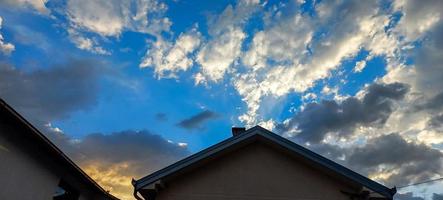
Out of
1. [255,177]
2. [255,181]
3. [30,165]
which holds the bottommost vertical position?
[30,165]

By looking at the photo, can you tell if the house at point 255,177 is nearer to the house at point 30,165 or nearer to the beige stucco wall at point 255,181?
the beige stucco wall at point 255,181

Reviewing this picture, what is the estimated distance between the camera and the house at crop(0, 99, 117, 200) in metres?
9.62

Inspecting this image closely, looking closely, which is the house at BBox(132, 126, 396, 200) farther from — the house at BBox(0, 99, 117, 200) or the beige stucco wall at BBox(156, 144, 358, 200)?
the house at BBox(0, 99, 117, 200)

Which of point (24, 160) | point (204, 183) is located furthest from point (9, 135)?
point (204, 183)

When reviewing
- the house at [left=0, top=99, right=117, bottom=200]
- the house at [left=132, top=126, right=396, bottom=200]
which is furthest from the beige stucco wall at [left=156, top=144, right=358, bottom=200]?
the house at [left=0, top=99, right=117, bottom=200]

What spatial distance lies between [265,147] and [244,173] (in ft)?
4.08

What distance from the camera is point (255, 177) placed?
11.4 meters

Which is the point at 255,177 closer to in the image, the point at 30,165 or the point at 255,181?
the point at 255,181

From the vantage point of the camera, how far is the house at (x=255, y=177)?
11.0 m

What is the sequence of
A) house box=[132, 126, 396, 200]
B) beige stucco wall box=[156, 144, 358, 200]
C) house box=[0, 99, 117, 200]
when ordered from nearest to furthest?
house box=[0, 99, 117, 200] < house box=[132, 126, 396, 200] < beige stucco wall box=[156, 144, 358, 200]

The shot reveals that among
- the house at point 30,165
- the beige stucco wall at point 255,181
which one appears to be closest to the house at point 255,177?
the beige stucco wall at point 255,181

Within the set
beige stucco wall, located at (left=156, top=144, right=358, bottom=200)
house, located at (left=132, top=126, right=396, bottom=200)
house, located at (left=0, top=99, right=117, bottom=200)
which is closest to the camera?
house, located at (left=0, top=99, right=117, bottom=200)

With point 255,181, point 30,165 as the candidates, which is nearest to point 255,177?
point 255,181

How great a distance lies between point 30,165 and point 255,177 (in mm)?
7277
